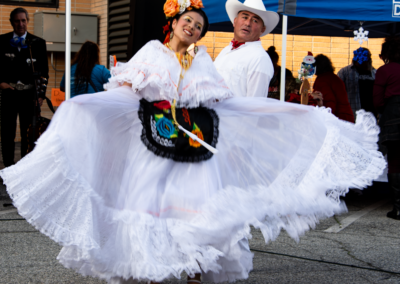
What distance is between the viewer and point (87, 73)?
6.07 m

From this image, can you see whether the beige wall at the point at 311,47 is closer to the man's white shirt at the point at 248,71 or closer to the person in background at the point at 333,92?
the person in background at the point at 333,92

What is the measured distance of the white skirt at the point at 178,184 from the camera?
2.41 metres

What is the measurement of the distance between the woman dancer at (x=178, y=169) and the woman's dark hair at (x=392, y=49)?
272 centimetres

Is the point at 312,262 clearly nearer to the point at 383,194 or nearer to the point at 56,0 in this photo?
the point at 383,194

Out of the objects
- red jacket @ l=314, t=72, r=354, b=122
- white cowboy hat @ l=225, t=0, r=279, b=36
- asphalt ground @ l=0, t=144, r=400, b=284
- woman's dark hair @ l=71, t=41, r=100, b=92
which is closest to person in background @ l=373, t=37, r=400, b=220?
asphalt ground @ l=0, t=144, r=400, b=284

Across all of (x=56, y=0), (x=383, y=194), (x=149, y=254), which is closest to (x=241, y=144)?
(x=149, y=254)

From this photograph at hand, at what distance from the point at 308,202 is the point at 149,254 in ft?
3.10

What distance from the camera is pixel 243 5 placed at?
388 cm

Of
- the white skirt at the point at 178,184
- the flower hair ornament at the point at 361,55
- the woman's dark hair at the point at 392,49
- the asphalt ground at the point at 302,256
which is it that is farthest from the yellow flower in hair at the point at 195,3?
the flower hair ornament at the point at 361,55

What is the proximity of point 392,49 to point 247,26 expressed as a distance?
265cm

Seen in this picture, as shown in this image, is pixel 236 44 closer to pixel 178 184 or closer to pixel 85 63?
pixel 178 184

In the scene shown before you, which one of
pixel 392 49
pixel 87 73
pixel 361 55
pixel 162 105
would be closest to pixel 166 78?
pixel 162 105

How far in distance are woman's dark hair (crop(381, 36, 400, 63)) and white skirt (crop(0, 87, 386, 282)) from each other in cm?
283

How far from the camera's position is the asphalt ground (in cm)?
352
